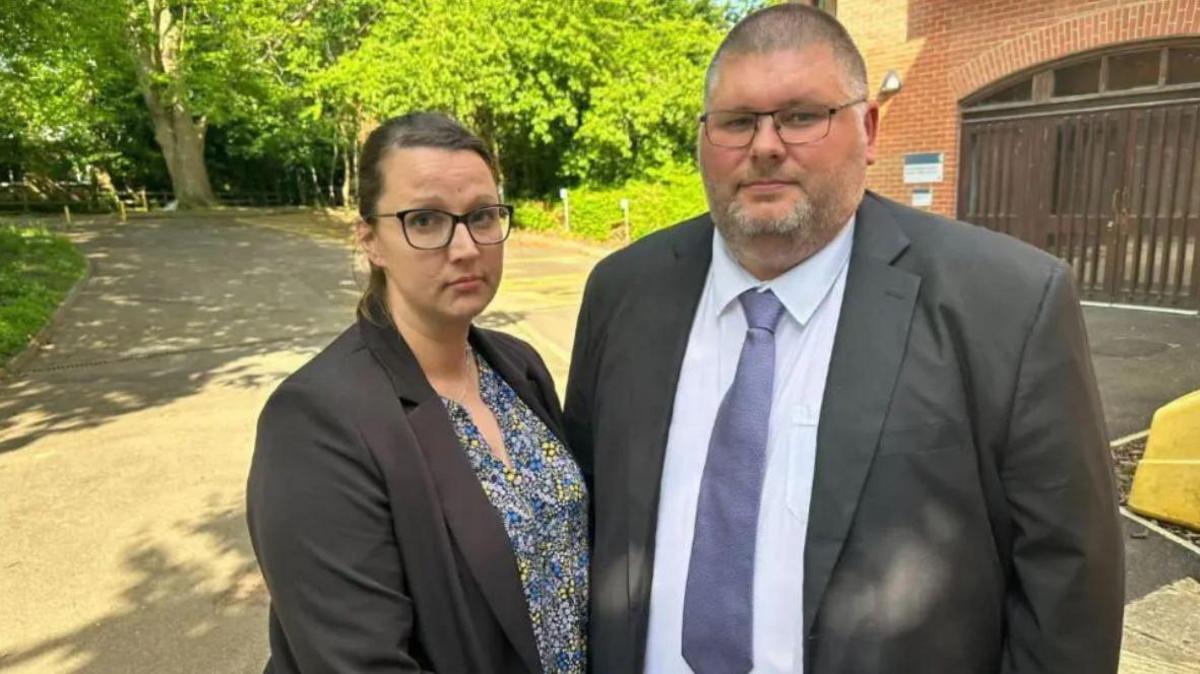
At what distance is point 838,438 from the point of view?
153cm

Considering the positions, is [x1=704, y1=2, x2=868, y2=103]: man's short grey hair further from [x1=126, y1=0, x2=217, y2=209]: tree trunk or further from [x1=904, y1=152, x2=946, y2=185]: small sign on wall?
[x1=126, y1=0, x2=217, y2=209]: tree trunk

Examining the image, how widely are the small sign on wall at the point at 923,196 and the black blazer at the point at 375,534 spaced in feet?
36.0

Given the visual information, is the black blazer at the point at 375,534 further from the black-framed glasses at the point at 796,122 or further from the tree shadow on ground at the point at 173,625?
the tree shadow on ground at the point at 173,625

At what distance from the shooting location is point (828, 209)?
1.70 m

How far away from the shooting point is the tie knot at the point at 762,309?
1710mm

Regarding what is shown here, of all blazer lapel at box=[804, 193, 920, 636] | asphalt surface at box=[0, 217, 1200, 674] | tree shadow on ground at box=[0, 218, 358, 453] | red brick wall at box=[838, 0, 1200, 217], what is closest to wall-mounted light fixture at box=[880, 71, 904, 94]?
red brick wall at box=[838, 0, 1200, 217]

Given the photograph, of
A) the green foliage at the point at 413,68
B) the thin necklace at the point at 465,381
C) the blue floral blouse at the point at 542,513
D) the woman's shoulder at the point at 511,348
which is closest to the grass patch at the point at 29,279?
the green foliage at the point at 413,68

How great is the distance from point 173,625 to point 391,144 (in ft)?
10.4

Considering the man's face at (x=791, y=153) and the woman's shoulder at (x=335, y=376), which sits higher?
the man's face at (x=791, y=153)

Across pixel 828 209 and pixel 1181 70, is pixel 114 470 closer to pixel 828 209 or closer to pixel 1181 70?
pixel 828 209

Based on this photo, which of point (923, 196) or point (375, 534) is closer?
point (375, 534)

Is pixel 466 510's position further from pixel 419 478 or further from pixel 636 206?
pixel 636 206

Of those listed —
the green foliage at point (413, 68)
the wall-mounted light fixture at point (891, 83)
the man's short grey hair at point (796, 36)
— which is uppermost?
the green foliage at point (413, 68)

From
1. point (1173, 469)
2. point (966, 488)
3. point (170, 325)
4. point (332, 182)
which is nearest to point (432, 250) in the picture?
point (966, 488)
